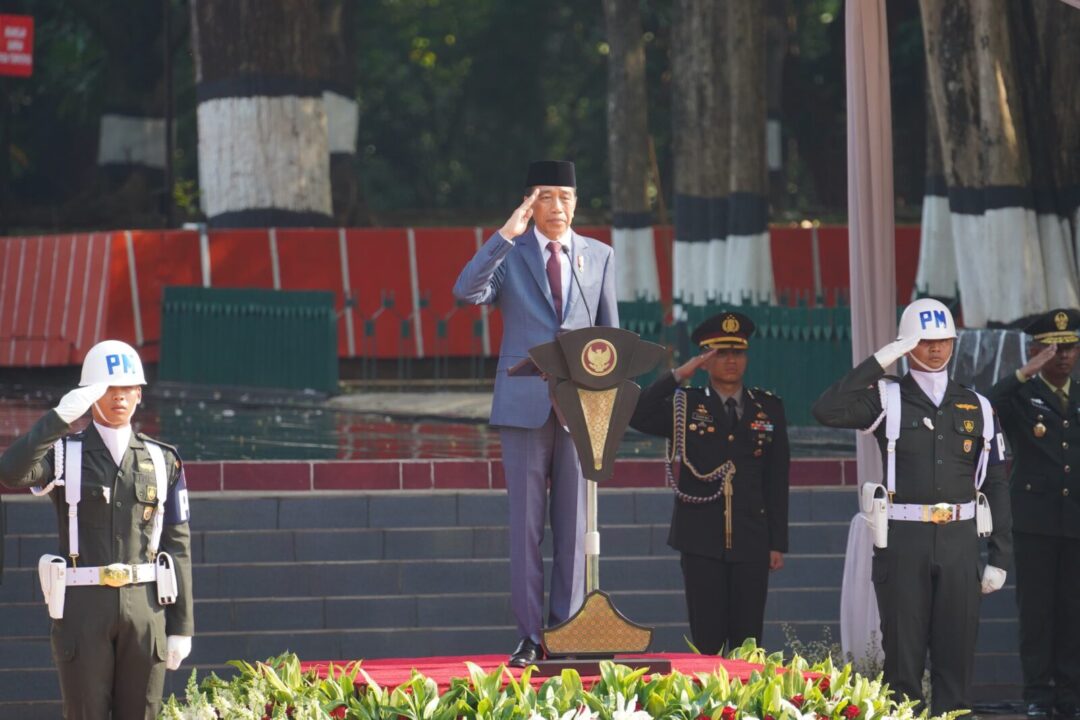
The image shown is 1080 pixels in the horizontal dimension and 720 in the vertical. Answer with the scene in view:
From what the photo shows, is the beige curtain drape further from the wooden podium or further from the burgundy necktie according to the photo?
the wooden podium

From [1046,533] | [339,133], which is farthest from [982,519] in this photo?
[339,133]

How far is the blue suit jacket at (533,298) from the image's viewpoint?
8.12m

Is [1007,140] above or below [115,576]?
above

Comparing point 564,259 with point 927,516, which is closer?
point 564,259

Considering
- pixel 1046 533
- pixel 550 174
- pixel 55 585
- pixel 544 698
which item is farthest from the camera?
pixel 1046 533

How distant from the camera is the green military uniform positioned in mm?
7727

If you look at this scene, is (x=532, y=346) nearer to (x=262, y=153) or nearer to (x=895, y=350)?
(x=895, y=350)

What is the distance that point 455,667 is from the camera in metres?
7.75

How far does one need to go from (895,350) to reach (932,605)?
1.10 m

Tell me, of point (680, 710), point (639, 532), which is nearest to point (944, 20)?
point (639, 532)

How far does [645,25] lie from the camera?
36.7 m

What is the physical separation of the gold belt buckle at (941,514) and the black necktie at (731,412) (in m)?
1.05

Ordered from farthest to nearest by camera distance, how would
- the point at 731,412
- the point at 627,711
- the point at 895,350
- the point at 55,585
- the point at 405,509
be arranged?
the point at 405,509
the point at 731,412
the point at 895,350
the point at 55,585
the point at 627,711

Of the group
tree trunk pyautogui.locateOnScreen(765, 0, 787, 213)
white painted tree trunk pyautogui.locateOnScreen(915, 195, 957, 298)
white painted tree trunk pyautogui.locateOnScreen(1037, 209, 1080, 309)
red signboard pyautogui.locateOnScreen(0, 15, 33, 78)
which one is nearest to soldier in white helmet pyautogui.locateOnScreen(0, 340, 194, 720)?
white painted tree trunk pyautogui.locateOnScreen(1037, 209, 1080, 309)
